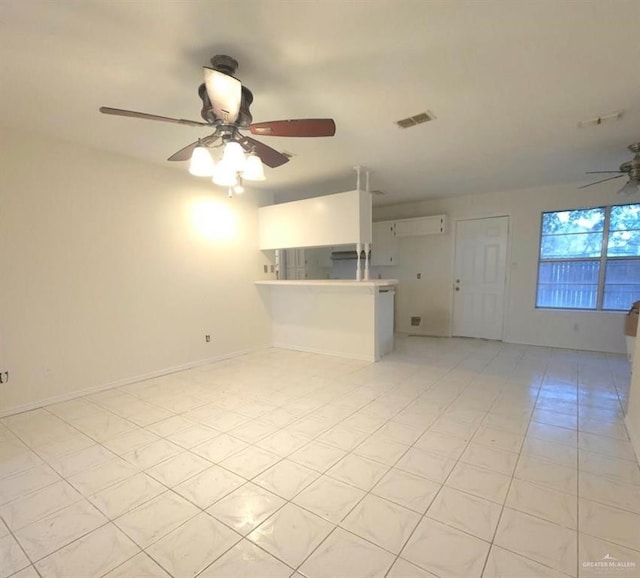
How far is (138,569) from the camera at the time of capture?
1.29 m

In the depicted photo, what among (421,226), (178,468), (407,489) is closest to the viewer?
(407,489)

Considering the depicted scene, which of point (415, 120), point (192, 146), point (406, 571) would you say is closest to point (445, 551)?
point (406, 571)

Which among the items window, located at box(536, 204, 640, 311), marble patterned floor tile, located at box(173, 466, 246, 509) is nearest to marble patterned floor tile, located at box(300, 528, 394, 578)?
marble patterned floor tile, located at box(173, 466, 246, 509)

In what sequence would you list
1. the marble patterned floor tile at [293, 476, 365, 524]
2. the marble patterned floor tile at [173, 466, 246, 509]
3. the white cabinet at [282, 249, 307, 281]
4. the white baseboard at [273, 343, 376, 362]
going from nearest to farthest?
the marble patterned floor tile at [293, 476, 365, 524], the marble patterned floor tile at [173, 466, 246, 509], the white baseboard at [273, 343, 376, 362], the white cabinet at [282, 249, 307, 281]

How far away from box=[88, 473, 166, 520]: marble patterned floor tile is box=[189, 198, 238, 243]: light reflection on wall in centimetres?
292

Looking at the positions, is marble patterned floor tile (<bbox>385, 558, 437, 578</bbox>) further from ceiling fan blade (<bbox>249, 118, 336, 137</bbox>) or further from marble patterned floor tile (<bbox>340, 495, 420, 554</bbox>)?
ceiling fan blade (<bbox>249, 118, 336, 137</bbox>)

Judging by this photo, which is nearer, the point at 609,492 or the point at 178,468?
the point at 609,492

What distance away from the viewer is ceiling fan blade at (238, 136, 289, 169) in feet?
7.13

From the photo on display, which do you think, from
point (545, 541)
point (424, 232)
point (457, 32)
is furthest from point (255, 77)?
point (424, 232)

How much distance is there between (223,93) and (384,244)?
467 cm

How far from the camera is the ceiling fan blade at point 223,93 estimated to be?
1.63 meters

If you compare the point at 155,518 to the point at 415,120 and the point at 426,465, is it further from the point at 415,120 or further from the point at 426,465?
the point at 415,120

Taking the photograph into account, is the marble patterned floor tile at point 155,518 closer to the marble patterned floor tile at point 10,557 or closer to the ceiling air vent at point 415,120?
the marble patterned floor tile at point 10,557

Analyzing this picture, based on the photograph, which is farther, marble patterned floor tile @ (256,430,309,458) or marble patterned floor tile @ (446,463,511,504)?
marble patterned floor tile @ (256,430,309,458)
